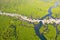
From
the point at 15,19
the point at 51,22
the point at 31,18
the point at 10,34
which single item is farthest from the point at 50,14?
the point at 10,34

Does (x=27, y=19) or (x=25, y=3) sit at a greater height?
(x=25, y=3)

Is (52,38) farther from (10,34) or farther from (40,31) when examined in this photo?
(10,34)

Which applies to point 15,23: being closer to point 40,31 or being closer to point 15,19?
point 15,19

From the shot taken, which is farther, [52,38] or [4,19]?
[4,19]

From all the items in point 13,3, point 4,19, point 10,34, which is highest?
point 13,3

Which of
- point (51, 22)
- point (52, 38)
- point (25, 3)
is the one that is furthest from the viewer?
point (25, 3)

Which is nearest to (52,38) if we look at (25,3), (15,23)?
(15,23)

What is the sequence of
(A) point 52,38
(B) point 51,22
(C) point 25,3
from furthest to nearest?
(C) point 25,3 → (B) point 51,22 → (A) point 52,38
